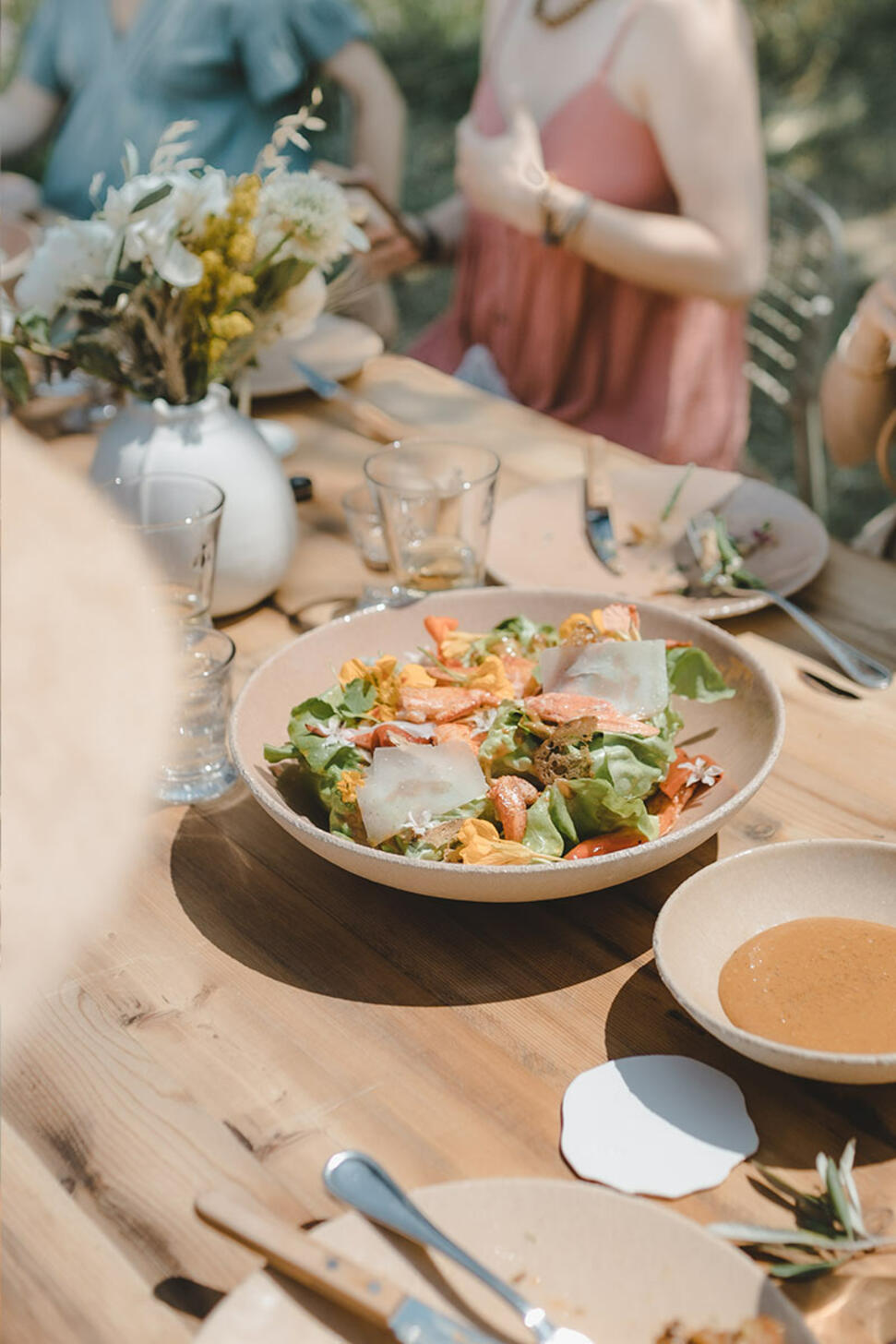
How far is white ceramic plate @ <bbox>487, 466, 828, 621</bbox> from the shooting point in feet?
4.48

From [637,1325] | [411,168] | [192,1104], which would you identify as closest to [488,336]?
[192,1104]

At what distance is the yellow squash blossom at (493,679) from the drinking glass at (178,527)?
0.98ft

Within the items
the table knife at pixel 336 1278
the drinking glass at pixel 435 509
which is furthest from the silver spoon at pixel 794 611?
the table knife at pixel 336 1278

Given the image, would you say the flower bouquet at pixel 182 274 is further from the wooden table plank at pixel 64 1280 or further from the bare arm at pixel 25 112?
the bare arm at pixel 25 112

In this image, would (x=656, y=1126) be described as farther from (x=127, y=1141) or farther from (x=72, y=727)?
(x=72, y=727)

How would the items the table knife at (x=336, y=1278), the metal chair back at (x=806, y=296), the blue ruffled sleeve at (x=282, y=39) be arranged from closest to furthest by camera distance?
the table knife at (x=336, y=1278)
the metal chair back at (x=806, y=296)
the blue ruffled sleeve at (x=282, y=39)

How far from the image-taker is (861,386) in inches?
70.1

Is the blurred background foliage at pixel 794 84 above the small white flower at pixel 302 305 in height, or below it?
below

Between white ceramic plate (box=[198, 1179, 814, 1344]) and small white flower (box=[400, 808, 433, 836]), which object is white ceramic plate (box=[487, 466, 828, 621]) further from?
white ceramic plate (box=[198, 1179, 814, 1344])

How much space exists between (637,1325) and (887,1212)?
0.17 m

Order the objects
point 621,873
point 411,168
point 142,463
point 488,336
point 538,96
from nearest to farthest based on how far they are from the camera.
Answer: point 621,873
point 142,463
point 538,96
point 488,336
point 411,168

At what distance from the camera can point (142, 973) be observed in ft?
3.00

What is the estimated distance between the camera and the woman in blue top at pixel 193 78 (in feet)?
8.83

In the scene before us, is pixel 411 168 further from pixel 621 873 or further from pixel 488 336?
pixel 621 873
